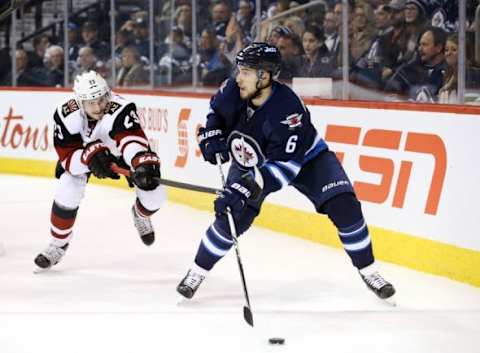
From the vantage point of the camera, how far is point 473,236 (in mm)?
4891

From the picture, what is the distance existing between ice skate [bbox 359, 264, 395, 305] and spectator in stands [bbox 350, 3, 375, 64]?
2.21m

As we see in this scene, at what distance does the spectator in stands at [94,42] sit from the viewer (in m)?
10.1

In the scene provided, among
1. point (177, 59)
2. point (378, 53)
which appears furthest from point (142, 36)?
point (378, 53)

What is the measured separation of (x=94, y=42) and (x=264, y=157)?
20.1 ft

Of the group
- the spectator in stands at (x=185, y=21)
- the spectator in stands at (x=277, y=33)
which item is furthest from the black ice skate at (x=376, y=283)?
the spectator in stands at (x=185, y=21)

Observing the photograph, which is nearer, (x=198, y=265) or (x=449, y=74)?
(x=198, y=265)

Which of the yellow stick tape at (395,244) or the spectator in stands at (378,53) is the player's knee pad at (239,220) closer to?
the yellow stick tape at (395,244)

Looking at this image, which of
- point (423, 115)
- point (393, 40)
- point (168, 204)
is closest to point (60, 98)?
point (168, 204)

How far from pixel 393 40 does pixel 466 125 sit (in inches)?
50.3

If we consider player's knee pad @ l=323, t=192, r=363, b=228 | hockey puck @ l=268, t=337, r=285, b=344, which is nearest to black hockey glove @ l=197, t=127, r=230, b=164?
player's knee pad @ l=323, t=192, r=363, b=228

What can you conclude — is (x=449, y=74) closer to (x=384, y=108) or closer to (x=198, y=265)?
(x=384, y=108)

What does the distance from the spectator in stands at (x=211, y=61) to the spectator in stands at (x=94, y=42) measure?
5.77ft

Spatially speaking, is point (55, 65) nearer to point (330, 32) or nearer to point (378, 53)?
point (330, 32)

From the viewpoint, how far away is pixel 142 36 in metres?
9.61
